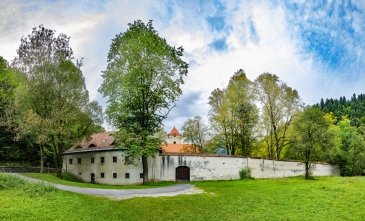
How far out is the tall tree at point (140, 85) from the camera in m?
38.7

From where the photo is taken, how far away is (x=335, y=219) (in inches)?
837

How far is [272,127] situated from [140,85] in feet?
83.6

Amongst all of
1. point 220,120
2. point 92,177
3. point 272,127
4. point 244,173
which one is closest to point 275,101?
point 272,127

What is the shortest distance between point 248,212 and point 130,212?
704 centimetres

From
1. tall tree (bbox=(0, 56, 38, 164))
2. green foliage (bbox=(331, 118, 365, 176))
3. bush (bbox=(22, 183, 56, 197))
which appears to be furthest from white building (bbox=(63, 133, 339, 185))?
bush (bbox=(22, 183, 56, 197))

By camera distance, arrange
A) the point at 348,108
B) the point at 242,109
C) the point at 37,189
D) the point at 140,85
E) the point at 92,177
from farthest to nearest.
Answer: the point at 348,108
the point at 242,109
the point at 92,177
the point at 140,85
the point at 37,189

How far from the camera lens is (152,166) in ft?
144

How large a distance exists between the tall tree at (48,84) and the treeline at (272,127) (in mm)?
22681

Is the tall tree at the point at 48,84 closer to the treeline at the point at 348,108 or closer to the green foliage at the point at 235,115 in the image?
the green foliage at the point at 235,115

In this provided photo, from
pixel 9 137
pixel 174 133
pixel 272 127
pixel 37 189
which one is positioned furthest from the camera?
pixel 174 133

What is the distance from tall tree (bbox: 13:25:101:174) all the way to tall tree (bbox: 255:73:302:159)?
2787 cm

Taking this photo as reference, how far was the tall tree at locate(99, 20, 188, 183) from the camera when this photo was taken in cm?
3869

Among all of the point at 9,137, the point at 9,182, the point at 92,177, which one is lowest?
the point at 92,177

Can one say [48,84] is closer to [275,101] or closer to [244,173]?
[244,173]
